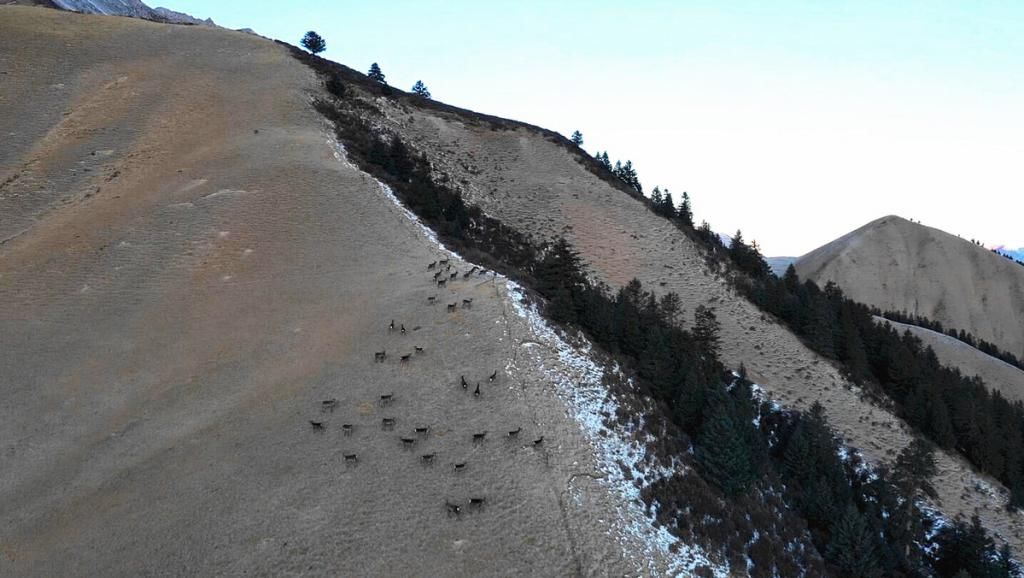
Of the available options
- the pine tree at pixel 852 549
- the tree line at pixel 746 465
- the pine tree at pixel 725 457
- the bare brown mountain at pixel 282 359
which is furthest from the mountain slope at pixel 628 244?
the pine tree at pixel 725 457

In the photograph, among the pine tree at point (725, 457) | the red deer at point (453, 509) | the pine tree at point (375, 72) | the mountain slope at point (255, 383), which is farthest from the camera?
the pine tree at point (375, 72)

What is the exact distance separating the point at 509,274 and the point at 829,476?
19.3 m

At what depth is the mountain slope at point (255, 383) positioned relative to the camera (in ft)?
62.4

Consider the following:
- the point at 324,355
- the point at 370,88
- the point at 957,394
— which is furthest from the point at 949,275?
the point at 324,355

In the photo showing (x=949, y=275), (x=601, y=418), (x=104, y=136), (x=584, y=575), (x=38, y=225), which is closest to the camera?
(x=584, y=575)

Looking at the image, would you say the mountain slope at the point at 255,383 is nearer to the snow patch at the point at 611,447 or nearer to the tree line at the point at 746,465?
the snow patch at the point at 611,447

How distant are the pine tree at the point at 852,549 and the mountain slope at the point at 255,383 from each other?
33.2ft

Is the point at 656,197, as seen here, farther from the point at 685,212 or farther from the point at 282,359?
the point at 282,359

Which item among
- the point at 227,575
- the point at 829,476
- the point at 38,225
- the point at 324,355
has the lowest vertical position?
the point at 38,225

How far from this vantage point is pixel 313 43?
78688 millimetres

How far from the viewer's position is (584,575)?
17.6 m

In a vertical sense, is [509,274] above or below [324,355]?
above

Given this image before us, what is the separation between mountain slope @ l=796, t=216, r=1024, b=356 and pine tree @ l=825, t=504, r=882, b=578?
139m

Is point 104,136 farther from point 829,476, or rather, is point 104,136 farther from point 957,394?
point 957,394
